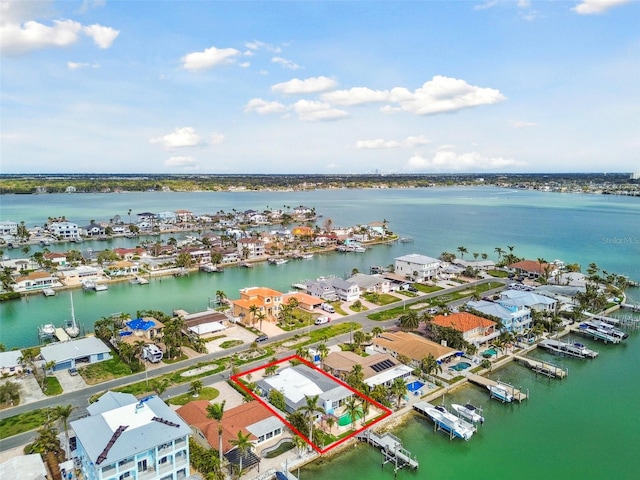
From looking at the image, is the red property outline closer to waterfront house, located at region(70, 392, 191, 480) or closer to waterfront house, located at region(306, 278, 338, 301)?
waterfront house, located at region(70, 392, 191, 480)

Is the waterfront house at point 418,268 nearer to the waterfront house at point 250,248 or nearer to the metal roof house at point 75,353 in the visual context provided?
the waterfront house at point 250,248

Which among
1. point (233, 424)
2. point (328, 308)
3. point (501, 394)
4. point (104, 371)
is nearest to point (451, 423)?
point (501, 394)

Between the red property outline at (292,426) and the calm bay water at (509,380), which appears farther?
the red property outline at (292,426)

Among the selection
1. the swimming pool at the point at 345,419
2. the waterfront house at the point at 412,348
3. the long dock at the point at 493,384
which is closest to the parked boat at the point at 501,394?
the long dock at the point at 493,384

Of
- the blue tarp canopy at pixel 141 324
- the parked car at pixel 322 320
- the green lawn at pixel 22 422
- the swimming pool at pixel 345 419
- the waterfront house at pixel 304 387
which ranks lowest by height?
the swimming pool at pixel 345 419

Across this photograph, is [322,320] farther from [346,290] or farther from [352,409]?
[352,409]

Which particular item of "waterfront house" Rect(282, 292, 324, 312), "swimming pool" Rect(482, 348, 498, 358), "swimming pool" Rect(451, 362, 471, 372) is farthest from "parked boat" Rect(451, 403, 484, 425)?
"waterfront house" Rect(282, 292, 324, 312)

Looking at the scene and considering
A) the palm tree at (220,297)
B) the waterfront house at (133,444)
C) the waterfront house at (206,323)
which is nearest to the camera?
the waterfront house at (133,444)
